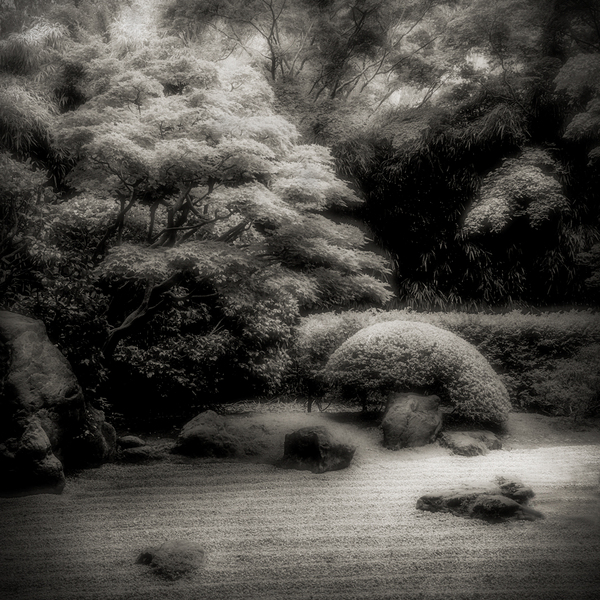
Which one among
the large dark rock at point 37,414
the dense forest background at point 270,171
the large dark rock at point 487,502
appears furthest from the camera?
the dense forest background at point 270,171

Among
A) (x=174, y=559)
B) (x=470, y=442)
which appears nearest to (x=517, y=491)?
(x=470, y=442)

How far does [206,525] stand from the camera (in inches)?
107

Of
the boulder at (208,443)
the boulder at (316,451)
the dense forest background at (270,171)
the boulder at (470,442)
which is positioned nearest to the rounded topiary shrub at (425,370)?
the boulder at (470,442)

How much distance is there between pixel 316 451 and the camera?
147 inches

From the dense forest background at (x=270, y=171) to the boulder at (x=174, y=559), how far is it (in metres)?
2.24

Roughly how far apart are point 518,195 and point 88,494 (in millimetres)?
6268

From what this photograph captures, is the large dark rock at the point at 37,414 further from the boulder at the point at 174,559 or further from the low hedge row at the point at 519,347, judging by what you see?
the low hedge row at the point at 519,347

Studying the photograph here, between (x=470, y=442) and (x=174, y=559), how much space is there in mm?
2790

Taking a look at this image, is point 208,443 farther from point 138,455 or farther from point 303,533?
point 303,533

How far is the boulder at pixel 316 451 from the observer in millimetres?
3717

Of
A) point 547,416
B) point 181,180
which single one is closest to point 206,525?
point 181,180

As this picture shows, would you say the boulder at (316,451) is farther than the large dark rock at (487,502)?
Yes

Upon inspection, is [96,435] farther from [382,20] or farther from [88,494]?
[382,20]

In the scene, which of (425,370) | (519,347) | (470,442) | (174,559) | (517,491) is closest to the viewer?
(174,559)
